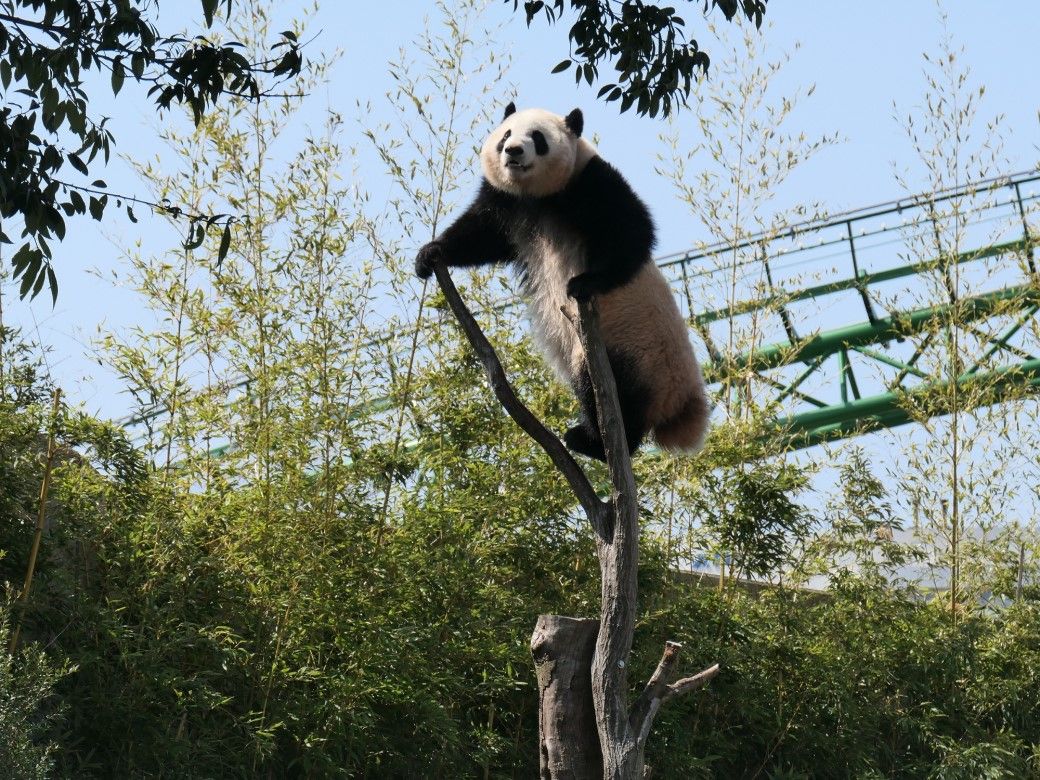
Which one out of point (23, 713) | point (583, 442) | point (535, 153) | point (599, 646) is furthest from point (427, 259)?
point (23, 713)

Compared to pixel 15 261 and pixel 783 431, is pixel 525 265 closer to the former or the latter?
pixel 15 261

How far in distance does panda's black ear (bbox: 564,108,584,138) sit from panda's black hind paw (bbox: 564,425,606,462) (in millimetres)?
841

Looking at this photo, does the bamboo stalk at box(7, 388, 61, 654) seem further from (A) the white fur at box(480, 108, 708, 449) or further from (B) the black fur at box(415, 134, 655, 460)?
(A) the white fur at box(480, 108, 708, 449)

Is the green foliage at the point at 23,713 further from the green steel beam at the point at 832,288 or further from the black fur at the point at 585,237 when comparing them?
the green steel beam at the point at 832,288

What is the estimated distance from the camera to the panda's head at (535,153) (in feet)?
11.5

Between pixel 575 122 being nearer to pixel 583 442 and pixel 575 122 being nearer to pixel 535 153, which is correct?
pixel 535 153

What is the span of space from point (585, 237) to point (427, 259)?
460mm

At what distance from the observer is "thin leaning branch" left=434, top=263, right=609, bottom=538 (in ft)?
10.6

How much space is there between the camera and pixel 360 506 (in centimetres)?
445

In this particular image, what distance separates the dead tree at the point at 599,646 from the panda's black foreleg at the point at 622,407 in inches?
13.0

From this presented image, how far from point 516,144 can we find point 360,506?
1.52 metres

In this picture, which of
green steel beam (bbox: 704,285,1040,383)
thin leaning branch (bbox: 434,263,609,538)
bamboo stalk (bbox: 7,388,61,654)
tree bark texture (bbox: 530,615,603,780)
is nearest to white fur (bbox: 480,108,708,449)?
thin leaning branch (bbox: 434,263,609,538)

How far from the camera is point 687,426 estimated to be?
12.7 ft

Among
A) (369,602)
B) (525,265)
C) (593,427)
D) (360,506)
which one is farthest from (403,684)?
(525,265)
